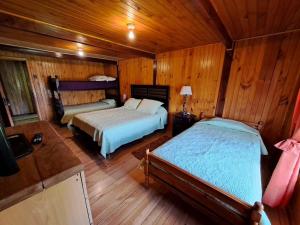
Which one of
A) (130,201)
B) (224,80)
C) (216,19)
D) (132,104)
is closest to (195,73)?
(224,80)

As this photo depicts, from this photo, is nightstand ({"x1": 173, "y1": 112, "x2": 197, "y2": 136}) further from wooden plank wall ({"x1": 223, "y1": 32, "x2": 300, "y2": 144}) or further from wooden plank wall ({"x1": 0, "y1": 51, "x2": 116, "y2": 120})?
wooden plank wall ({"x1": 0, "y1": 51, "x2": 116, "y2": 120})

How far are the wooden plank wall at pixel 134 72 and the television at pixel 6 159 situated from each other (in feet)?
11.6

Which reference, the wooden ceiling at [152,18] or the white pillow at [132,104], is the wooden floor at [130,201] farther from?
the wooden ceiling at [152,18]

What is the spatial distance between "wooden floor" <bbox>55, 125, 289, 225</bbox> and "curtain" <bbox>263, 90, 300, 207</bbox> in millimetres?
145

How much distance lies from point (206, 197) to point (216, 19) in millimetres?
2020

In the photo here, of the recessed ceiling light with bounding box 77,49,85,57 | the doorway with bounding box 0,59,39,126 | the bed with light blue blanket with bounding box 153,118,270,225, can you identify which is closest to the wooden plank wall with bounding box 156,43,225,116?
the bed with light blue blanket with bounding box 153,118,270,225

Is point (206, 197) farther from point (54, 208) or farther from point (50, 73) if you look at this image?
point (50, 73)

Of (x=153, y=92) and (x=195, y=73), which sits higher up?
(x=195, y=73)

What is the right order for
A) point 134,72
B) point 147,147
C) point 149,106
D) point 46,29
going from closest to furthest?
point 46,29, point 147,147, point 149,106, point 134,72

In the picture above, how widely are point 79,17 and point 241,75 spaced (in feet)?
9.17

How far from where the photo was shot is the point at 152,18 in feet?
5.41

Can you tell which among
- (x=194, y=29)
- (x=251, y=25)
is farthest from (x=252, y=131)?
(x=194, y=29)

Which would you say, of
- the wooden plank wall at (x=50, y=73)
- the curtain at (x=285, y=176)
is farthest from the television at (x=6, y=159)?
the wooden plank wall at (x=50, y=73)

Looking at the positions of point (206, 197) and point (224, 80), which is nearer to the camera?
point (206, 197)
